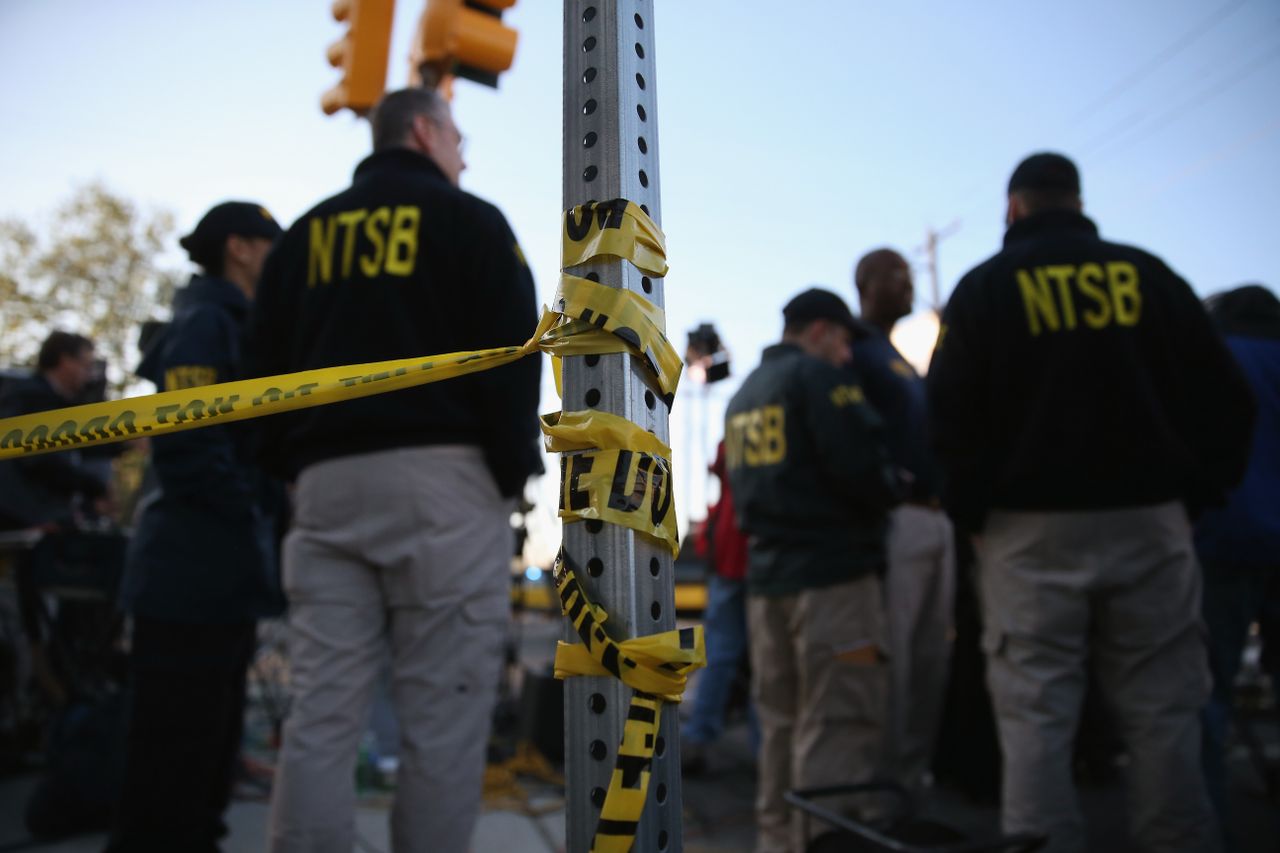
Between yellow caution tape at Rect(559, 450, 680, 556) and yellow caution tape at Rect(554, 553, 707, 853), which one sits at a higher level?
yellow caution tape at Rect(559, 450, 680, 556)

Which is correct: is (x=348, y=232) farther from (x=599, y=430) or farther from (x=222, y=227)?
(x=599, y=430)

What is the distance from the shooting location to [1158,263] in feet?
7.20

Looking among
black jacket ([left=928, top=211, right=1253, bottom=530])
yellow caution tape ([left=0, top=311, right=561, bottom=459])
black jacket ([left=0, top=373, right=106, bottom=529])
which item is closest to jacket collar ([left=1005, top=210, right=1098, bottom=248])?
black jacket ([left=928, top=211, right=1253, bottom=530])

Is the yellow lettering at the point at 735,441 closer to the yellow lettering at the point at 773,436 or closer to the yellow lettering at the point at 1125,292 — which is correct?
the yellow lettering at the point at 773,436

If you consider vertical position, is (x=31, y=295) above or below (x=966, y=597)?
above

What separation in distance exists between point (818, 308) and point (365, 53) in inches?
116

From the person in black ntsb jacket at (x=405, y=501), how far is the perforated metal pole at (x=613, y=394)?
0.94 m

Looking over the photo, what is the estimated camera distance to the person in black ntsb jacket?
1.75m

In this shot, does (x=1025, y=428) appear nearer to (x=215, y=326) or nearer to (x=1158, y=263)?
(x=1158, y=263)

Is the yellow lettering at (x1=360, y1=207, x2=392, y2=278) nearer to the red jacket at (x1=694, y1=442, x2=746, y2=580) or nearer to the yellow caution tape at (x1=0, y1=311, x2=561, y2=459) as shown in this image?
the yellow caution tape at (x1=0, y1=311, x2=561, y2=459)

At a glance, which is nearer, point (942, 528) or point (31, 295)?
point (942, 528)

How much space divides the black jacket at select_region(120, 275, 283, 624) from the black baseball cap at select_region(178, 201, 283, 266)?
0.80 feet

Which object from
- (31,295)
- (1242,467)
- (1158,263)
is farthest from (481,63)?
(31,295)

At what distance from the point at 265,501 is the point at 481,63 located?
2.73 metres
